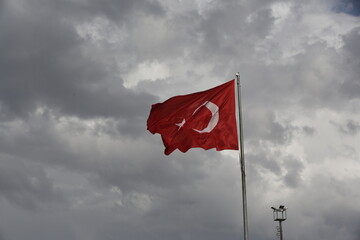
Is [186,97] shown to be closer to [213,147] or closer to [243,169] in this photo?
[213,147]

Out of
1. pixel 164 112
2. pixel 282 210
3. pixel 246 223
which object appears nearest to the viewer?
pixel 246 223

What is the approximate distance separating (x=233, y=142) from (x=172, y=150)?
2.47 metres

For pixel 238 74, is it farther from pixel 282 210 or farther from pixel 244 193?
pixel 282 210

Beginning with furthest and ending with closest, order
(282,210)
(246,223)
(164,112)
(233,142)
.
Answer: (282,210), (164,112), (233,142), (246,223)

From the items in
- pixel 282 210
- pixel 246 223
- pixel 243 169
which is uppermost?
pixel 282 210

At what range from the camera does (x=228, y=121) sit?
2191 cm

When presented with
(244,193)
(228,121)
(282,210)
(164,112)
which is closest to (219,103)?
(228,121)

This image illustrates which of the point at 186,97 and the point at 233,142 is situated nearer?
the point at 233,142

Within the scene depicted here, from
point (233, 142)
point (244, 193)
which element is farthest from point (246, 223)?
point (233, 142)

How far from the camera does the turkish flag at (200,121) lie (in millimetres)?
21766

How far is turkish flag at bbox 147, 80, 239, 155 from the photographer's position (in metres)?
21.8

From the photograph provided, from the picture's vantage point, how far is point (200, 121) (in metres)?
22.2

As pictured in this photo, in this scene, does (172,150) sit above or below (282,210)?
below

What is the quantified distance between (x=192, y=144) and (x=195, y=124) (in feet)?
3.08
